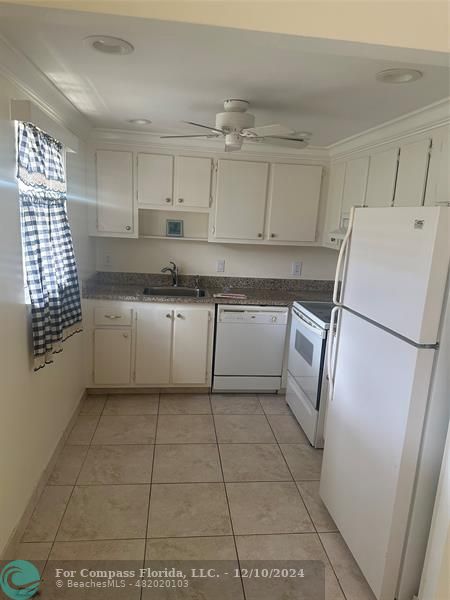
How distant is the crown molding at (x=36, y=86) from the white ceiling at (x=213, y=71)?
37mm

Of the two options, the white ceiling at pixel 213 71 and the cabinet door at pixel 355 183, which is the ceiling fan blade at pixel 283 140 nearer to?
the white ceiling at pixel 213 71

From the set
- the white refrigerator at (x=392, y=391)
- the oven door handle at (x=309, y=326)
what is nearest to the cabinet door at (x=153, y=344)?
the oven door handle at (x=309, y=326)

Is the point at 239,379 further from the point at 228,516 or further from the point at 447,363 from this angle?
the point at 447,363

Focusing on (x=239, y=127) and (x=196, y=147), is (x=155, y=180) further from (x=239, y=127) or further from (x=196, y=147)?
(x=239, y=127)

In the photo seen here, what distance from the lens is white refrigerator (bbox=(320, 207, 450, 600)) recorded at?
157 cm

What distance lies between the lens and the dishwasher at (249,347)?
366 centimetres

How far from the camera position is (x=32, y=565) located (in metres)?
1.92

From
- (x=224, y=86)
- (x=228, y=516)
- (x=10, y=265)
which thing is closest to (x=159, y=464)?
(x=228, y=516)

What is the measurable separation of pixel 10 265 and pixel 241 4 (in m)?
1.41

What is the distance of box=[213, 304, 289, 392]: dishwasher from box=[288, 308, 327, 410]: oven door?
162mm

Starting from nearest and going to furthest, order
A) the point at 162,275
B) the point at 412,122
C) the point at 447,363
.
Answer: the point at 447,363
the point at 412,122
the point at 162,275

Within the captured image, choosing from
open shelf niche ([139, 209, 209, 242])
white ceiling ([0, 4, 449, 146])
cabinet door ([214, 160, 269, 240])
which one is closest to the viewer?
white ceiling ([0, 4, 449, 146])

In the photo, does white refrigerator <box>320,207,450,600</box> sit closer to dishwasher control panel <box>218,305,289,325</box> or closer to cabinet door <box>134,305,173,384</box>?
dishwasher control panel <box>218,305,289,325</box>

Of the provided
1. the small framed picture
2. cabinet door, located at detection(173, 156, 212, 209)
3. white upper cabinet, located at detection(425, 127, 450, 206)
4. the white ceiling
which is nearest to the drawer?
the small framed picture
